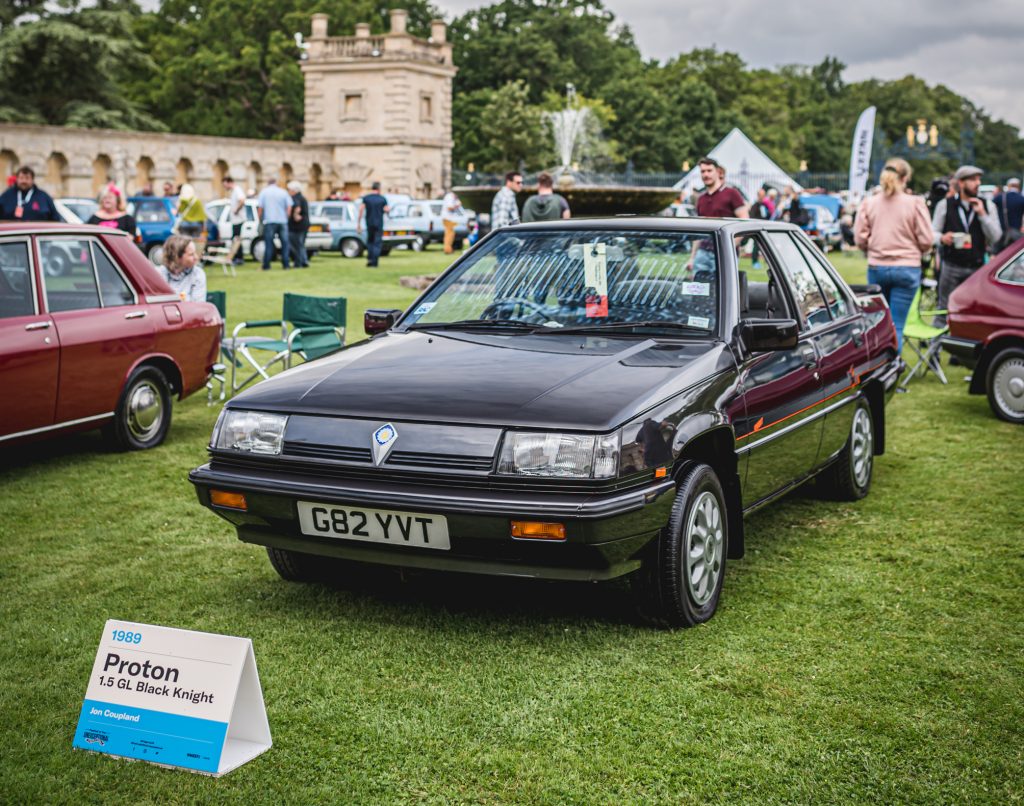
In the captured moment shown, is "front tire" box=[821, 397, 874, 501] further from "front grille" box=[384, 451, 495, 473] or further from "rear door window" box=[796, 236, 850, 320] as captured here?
"front grille" box=[384, 451, 495, 473]

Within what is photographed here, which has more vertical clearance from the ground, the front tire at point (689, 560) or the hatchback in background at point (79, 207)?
the hatchback in background at point (79, 207)

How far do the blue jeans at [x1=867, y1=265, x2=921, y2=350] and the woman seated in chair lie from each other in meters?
5.90

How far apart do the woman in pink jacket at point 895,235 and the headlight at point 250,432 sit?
742 centimetres

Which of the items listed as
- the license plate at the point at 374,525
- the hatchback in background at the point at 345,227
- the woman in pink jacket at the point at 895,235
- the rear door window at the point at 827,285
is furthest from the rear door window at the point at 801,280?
the hatchback in background at the point at 345,227

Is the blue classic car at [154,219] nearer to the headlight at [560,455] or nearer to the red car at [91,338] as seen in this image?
the red car at [91,338]

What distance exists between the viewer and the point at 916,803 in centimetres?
348

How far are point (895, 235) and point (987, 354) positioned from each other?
4.81 feet

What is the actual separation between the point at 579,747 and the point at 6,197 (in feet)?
50.3

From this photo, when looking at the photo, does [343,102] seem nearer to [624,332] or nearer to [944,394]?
[944,394]

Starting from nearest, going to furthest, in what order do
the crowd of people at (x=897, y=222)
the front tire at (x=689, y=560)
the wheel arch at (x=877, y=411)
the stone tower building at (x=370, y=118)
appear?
the front tire at (x=689, y=560), the wheel arch at (x=877, y=411), the crowd of people at (x=897, y=222), the stone tower building at (x=370, y=118)

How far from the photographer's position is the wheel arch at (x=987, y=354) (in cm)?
978

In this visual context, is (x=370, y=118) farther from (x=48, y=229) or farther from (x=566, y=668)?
(x=566, y=668)

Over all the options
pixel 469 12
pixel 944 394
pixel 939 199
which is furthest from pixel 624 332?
pixel 469 12

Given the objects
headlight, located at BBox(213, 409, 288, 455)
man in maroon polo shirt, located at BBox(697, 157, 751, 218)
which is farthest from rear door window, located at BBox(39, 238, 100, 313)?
man in maroon polo shirt, located at BBox(697, 157, 751, 218)
